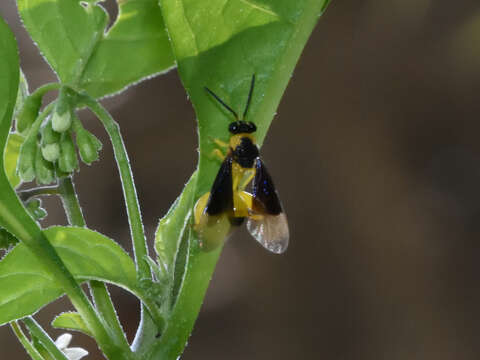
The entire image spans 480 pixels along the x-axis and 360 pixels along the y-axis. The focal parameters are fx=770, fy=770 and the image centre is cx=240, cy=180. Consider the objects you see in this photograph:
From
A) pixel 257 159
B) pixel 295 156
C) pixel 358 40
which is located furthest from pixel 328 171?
pixel 257 159

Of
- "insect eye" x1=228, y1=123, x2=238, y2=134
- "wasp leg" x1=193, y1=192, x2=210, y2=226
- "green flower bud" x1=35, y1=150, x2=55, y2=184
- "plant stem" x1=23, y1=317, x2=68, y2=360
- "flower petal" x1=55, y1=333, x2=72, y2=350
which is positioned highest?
"insect eye" x1=228, y1=123, x2=238, y2=134

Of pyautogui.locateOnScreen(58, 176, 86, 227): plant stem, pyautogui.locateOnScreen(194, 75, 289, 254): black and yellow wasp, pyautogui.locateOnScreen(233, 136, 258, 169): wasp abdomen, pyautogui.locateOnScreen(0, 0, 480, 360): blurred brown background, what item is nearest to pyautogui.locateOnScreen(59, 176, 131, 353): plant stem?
pyautogui.locateOnScreen(58, 176, 86, 227): plant stem

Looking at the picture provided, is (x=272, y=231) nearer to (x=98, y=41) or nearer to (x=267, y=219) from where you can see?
(x=267, y=219)

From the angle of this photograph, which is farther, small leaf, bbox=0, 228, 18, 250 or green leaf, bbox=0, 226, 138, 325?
small leaf, bbox=0, 228, 18, 250

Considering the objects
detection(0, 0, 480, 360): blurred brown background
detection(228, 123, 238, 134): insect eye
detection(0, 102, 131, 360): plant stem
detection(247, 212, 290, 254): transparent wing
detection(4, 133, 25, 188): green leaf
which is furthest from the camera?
detection(0, 0, 480, 360): blurred brown background

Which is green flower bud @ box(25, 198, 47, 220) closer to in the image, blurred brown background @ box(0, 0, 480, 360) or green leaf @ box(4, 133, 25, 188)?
green leaf @ box(4, 133, 25, 188)

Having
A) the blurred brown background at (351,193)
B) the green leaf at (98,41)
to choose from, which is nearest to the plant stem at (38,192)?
the green leaf at (98,41)

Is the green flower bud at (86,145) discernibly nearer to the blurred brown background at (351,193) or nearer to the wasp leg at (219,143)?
the wasp leg at (219,143)

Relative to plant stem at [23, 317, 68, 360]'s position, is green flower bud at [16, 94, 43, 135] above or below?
above
